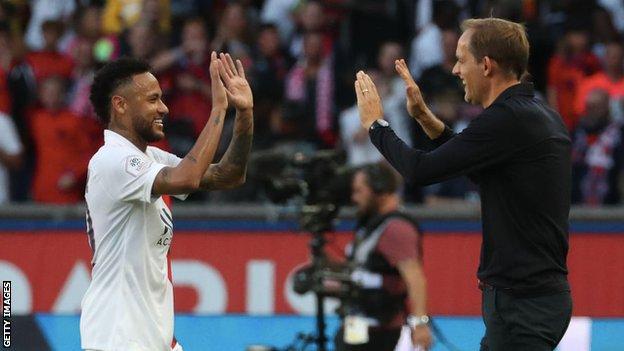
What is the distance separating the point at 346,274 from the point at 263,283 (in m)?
2.27

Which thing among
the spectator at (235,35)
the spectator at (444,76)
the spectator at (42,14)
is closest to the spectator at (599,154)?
the spectator at (444,76)

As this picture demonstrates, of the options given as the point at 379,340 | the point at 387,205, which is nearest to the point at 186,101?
the point at 387,205

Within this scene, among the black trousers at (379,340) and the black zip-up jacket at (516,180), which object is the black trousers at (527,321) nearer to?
the black zip-up jacket at (516,180)

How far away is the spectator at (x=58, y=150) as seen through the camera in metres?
12.1

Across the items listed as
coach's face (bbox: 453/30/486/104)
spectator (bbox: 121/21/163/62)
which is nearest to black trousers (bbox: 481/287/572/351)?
coach's face (bbox: 453/30/486/104)

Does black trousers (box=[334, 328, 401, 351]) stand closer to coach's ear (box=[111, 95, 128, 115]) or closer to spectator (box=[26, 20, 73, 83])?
coach's ear (box=[111, 95, 128, 115])

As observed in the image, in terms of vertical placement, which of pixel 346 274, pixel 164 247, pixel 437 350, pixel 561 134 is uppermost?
pixel 561 134

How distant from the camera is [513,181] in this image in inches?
224

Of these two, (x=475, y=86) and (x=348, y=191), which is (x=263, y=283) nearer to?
(x=348, y=191)

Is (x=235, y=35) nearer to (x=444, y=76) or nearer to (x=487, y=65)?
(x=444, y=76)

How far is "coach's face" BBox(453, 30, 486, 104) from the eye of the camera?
581 centimetres

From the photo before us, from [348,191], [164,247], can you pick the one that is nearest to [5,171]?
[348,191]

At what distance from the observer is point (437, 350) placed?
923 cm

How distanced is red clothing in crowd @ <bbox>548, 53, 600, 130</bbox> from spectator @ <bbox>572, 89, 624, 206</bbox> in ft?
1.89
